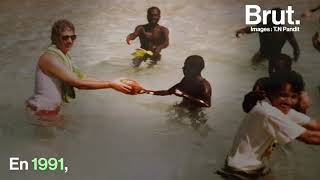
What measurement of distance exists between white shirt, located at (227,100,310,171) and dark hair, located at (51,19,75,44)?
1.17 m

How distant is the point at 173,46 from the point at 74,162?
34.5 inches

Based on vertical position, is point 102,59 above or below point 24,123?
above

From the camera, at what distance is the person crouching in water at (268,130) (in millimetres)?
2676

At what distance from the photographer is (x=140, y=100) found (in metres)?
2.84

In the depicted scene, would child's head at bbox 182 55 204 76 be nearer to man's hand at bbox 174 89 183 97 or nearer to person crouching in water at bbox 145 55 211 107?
person crouching in water at bbox 145 55 211 107

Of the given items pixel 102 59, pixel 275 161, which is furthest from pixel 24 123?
pixel 275 161

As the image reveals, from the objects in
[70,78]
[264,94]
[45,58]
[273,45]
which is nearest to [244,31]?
[273,45]

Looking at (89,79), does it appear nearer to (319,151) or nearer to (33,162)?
(33,162)

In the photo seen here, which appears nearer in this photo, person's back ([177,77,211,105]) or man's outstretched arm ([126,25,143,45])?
person's back ([177,77,211,105])

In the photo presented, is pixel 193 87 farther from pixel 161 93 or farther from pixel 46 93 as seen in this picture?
pixel 46 93

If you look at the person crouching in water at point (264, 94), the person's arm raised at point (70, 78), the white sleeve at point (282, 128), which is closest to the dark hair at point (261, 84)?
the person crouching in water at point (264, 94)

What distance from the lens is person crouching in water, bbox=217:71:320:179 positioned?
2676 mm

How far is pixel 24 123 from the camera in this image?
9.29ft

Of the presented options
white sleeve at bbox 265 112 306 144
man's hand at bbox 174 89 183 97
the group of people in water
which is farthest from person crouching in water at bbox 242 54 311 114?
man's hand at bbox 174 89 183 97
